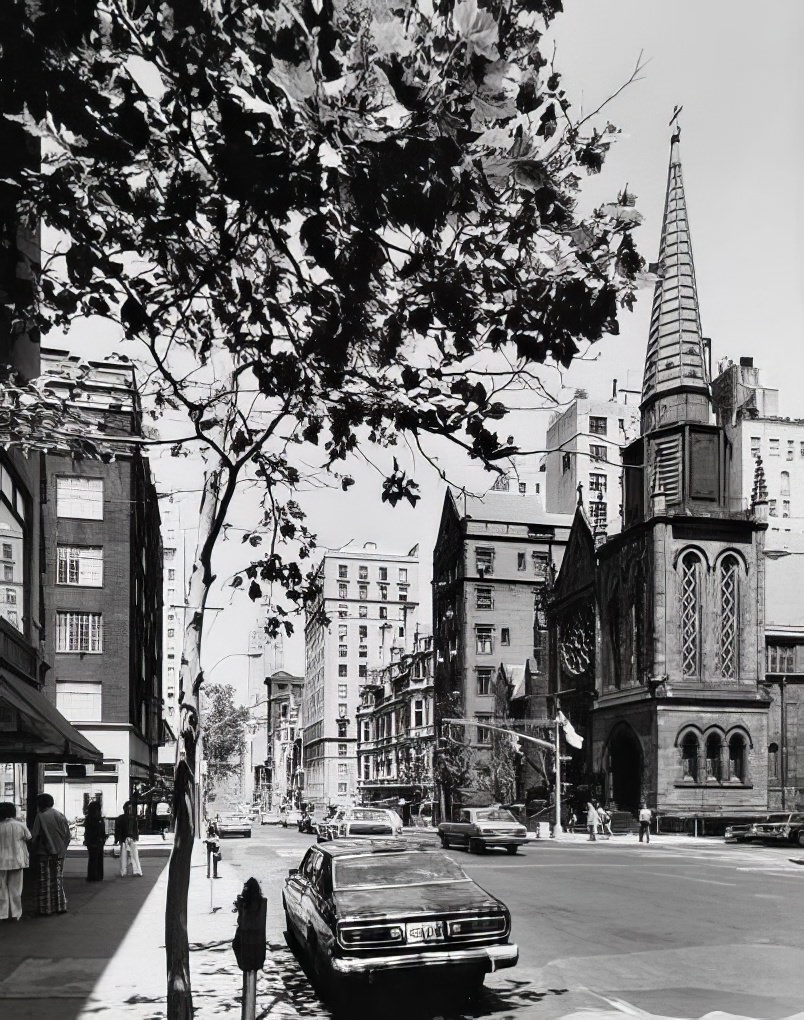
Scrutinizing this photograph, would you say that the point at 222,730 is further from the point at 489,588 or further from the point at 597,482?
the point at 597,482

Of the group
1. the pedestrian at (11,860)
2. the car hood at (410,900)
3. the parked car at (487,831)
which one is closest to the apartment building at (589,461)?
the parked car at (487,831)

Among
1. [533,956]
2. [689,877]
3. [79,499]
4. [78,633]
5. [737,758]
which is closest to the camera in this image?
[533,956]

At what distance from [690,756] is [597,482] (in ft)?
175

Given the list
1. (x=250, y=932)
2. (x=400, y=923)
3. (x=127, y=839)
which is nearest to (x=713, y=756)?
(x=127, y=839)

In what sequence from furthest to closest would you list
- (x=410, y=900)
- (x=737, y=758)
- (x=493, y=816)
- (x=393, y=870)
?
1. (x=737, y=758)
2. (x=493, y=816)
3. (x=393, y=870)
4. (x=410, y=900)

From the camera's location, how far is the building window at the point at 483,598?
9586cm

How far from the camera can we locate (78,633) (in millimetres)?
50438

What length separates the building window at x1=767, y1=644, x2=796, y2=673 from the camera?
70.8m

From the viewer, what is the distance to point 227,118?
5621 mm

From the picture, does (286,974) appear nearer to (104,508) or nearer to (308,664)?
(104,508)

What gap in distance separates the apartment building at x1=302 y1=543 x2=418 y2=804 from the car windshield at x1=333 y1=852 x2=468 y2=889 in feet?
408

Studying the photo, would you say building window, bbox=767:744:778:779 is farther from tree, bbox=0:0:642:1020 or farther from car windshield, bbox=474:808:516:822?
tree, bbox=0:0:642:1020

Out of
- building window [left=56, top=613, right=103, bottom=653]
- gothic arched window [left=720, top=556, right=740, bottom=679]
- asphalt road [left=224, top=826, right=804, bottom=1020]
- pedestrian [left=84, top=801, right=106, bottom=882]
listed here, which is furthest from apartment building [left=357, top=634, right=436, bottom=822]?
pedestrian [left=84, top=801, right=106, bottom=882]

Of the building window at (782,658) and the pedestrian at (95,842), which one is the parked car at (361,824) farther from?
the building window at (782,658)
